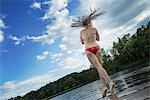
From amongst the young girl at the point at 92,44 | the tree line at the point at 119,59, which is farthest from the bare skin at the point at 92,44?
the tree line at the point at 119,59

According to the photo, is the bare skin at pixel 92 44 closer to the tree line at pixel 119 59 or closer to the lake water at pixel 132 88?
the lake water at pixel 132 88

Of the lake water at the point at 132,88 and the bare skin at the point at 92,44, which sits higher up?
the bare skin at the point at 92,44

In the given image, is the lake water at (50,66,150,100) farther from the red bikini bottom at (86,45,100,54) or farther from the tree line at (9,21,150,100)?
the tree line at (9,21,150,100)

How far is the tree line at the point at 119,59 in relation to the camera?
360 feet

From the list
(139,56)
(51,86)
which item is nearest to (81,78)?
(51,86)

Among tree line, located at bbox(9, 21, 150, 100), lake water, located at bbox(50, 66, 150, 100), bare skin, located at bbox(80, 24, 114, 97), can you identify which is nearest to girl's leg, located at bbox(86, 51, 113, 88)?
bare skin, located at bbox(80, 24, 114, 97)

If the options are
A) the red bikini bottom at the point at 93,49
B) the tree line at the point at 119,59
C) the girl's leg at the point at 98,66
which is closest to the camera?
the girl's leg at the point at 98,66

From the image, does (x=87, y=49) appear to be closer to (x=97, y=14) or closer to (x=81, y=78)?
(x=97, y=14)

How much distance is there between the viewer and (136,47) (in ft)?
371

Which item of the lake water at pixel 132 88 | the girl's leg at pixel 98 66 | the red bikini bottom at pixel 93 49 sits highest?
the red bikini bottom at pixel 93 49

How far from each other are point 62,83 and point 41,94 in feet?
53.0

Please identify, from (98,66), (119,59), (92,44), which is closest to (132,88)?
(92,44)

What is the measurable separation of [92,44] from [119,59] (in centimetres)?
12607

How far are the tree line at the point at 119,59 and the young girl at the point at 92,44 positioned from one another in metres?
76.7
